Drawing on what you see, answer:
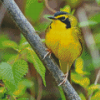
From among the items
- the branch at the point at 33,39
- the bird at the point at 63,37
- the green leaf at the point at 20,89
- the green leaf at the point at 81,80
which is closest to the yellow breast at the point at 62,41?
the bird at the point at 63,37

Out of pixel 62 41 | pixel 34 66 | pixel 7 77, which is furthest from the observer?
pixel 62 41

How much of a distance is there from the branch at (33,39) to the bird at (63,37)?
272 millimetres

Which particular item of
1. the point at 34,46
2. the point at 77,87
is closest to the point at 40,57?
the point at 34,46

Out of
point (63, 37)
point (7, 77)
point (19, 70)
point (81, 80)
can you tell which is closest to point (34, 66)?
point (19, 70)

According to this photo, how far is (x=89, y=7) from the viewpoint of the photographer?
390cm

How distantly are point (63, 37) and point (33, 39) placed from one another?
Answer: 1.48ft

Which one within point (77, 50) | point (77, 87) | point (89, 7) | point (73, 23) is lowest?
point (77, 87)

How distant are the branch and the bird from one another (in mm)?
272

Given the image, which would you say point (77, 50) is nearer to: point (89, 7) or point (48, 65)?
point (48, 65)

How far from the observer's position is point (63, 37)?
66.6 inches

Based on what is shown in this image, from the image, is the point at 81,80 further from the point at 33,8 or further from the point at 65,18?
the point at 33,8

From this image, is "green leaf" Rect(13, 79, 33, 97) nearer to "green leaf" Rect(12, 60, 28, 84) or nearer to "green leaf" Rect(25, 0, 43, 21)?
"green leaf" Rect(12, 60, 28, 84)

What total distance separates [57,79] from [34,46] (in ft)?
0.95

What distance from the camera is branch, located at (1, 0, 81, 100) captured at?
1240mm
